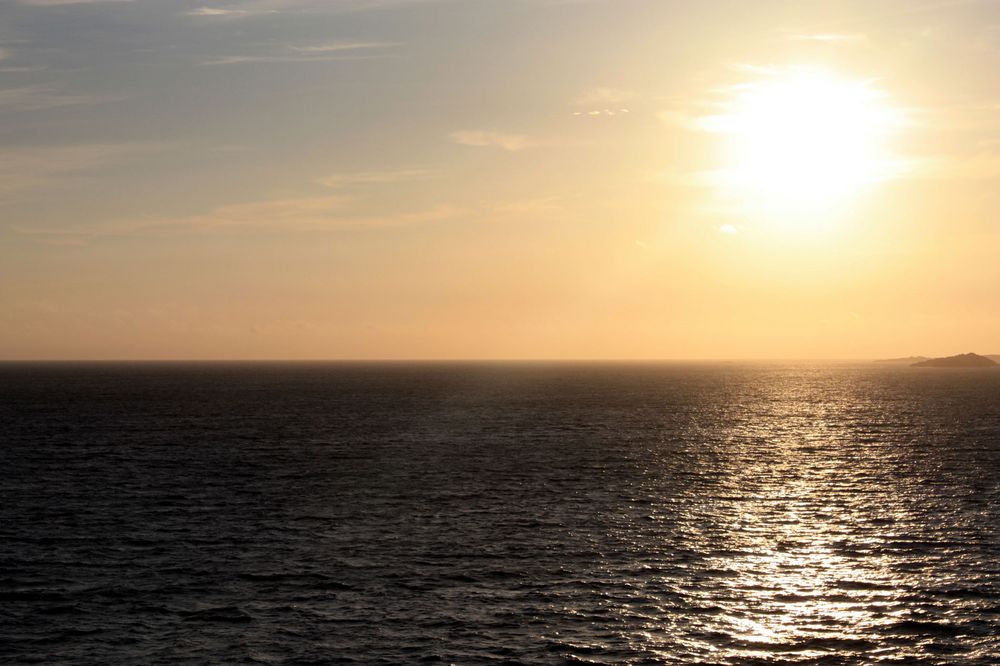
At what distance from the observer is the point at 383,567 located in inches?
1939

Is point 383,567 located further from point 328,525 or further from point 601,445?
point 601,445

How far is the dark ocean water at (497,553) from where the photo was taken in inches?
1483

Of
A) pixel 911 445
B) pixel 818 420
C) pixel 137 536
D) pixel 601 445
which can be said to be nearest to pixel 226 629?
pixel 137 536

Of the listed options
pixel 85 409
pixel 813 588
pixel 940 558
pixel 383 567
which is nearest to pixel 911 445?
pixel 940 558

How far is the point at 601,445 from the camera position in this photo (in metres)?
112

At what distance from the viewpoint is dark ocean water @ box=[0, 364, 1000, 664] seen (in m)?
37.7

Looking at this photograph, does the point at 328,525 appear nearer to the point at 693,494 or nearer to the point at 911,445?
the point at 693,494

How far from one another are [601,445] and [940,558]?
61933 mm

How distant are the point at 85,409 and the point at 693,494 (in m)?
132

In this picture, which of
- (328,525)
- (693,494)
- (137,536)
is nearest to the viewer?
(137,536)

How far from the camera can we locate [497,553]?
52562mm

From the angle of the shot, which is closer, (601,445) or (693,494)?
(693,494)

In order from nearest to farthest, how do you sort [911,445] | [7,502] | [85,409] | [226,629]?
[226,629] < [7,502] < [911,445] < [85,409]

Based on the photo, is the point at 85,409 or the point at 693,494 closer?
the point at 693,494
